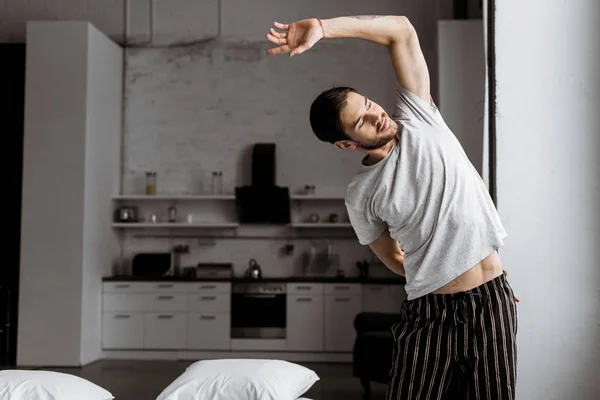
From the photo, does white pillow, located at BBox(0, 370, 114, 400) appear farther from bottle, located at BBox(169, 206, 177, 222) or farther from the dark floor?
bottle, located at BBox(169, 206, 177, 222)

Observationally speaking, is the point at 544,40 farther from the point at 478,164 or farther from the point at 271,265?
the point at 271,265

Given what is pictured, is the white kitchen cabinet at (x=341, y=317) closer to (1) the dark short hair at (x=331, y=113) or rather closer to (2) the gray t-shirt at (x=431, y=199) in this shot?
(2) the gray t-shirt at (x=431, y=199)

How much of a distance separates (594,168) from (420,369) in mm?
1492

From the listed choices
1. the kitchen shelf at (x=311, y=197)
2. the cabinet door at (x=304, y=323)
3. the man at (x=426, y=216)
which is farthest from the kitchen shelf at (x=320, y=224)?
the man at (x=426, y=216)

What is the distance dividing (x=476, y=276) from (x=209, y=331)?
18.4 ft

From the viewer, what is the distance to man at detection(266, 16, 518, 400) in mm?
2109

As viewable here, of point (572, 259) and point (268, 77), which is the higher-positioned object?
point (268, 77)

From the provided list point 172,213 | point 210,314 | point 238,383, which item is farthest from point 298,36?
point 172,213

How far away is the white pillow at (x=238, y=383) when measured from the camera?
313cm

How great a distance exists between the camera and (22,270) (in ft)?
23.5

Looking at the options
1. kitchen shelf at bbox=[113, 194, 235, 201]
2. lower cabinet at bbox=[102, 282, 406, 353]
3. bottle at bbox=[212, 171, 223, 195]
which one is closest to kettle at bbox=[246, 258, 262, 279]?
lower cabinet at bbox=[102, 282, 406, 353]

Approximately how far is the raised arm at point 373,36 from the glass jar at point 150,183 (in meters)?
6.17

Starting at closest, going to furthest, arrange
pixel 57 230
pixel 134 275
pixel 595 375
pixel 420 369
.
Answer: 1. pixel 420 369
2. pixel 595 375
3. pixel 57 230
4. pixel 134 275

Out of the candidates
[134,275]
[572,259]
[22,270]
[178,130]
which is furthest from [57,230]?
[572,259]
